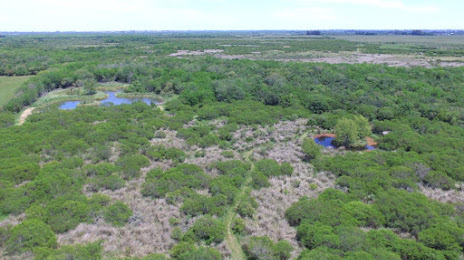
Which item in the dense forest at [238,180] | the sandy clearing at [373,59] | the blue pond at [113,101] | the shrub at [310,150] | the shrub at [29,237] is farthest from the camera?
the sandy clearing at [373,59]

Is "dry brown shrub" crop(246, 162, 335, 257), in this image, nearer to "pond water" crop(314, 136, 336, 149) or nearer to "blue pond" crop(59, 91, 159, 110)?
"pond water" crop(314, 136, 336, 149)

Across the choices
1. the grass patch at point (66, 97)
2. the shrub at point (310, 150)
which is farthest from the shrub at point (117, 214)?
the grass patch at point (66, 97)

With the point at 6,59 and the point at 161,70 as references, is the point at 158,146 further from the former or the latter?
the point at 6,59

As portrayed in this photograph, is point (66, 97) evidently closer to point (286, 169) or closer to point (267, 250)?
point (286, 169)

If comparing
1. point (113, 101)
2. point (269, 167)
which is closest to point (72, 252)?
point (269, 167)

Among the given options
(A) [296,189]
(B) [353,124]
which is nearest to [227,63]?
(B) [353,124]

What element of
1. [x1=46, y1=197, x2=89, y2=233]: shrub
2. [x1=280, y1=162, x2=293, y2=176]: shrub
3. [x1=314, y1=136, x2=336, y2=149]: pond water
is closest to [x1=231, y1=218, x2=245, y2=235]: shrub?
[x1=280, y1=162, x2=293, y2=176]: shrub

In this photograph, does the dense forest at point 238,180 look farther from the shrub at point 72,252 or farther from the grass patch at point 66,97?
the grass patch at point 66,97
